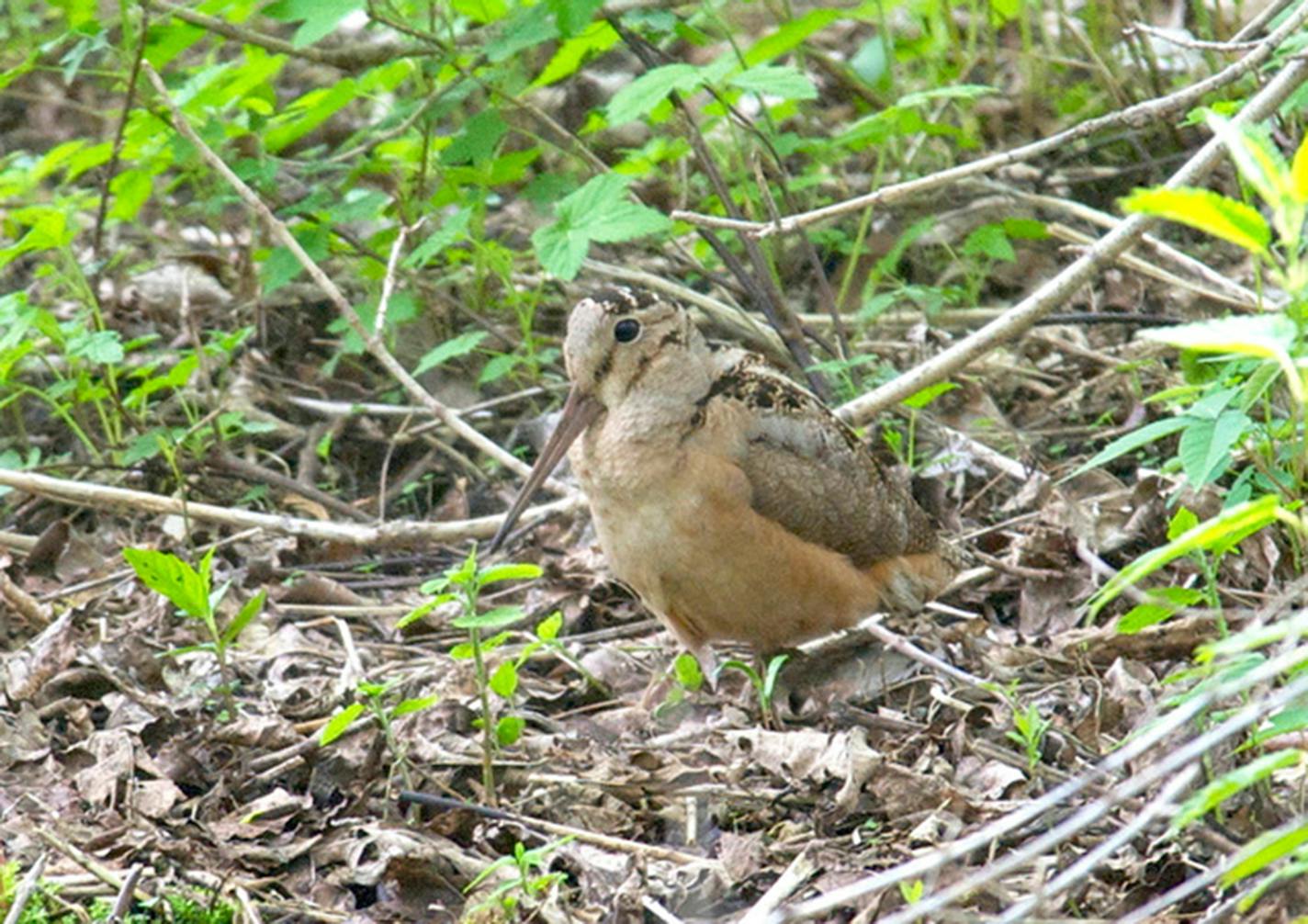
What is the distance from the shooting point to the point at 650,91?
4.46 meters

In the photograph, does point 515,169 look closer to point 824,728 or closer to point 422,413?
point 422,413

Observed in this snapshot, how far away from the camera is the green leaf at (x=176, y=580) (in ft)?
12.6

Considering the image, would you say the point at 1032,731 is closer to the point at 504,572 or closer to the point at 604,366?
the point at 504,572

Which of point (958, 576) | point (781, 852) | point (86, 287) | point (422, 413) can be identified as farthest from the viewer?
point (422, 413)

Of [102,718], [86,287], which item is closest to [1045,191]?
[86,287]

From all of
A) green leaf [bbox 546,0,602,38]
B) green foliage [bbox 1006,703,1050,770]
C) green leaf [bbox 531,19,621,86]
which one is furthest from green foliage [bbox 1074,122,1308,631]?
green leaf [bbox 531,19,621,86]

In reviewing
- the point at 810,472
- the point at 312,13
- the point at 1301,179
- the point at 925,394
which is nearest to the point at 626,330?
the point at 810,472

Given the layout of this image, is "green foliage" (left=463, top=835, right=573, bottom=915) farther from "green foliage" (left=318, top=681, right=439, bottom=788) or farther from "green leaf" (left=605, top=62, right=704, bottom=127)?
"green leaf" (left=605, top=62, right=704, bottom=127)

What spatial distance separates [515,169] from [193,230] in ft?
6.98

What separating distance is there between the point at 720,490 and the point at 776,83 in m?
0.99

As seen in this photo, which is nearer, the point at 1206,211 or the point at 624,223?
the point at 1206,211

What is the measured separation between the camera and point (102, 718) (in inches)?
171

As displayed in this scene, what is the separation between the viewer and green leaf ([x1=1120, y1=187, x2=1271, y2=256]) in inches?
90.4

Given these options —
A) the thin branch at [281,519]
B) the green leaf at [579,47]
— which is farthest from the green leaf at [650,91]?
the thin branch at [281,519]
